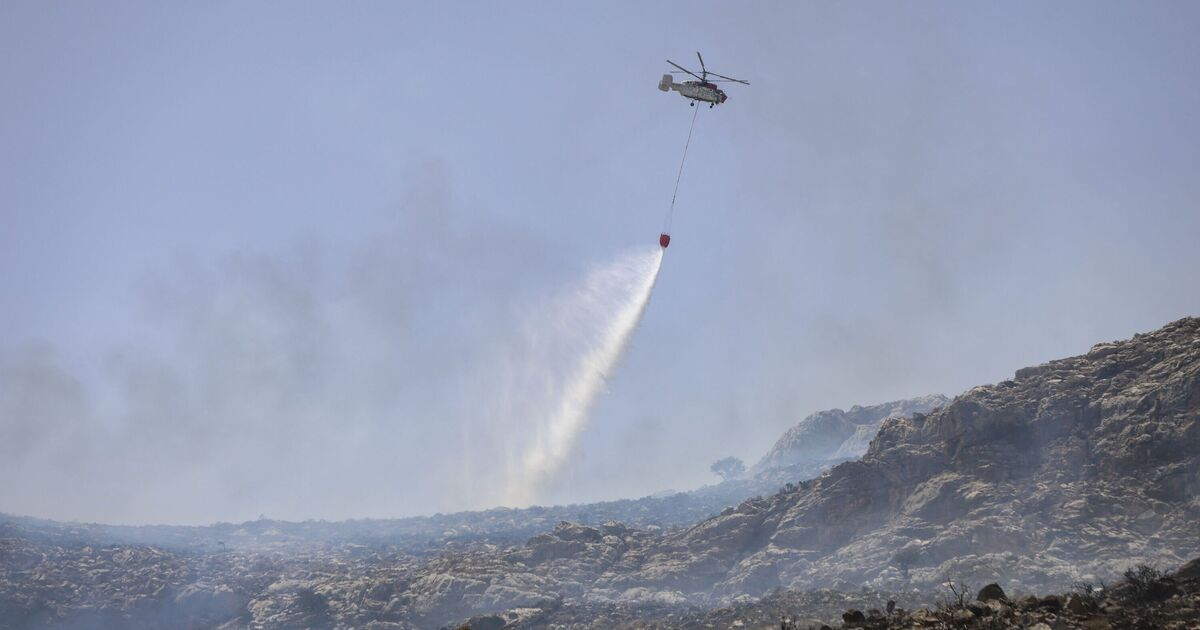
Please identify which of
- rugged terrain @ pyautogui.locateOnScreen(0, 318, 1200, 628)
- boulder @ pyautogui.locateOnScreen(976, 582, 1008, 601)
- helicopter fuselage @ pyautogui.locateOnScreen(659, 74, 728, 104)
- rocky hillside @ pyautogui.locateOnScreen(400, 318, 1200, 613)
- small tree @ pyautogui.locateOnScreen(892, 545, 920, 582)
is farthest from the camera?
small tree @ pyautogui.locateOnScreen(892, 545, 920, 582)

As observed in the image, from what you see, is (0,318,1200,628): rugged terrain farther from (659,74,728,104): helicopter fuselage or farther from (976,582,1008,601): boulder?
(659,74,728,104): helicopter fuselage

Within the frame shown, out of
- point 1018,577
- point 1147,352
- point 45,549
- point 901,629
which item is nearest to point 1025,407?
point 1147,352

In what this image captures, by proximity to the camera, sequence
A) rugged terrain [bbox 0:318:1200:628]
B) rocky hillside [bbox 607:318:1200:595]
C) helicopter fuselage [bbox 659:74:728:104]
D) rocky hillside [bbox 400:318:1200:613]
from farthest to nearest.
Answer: rugged terrain [bbox 0:318:1200:628]
rocky hillside [bbox 400:318:1200:613]
rocky hillside [bbox 607:318:1200:595]
helicopter fuselage [bbox 659:74:728:104]

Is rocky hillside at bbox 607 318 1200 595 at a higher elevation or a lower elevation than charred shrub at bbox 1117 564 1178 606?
higher

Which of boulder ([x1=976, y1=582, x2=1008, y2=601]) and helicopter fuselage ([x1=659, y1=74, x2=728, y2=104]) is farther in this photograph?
helicopter fuselage ([x1=659, y1=74, x2=728, y2=104])

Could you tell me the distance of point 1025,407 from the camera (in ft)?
378

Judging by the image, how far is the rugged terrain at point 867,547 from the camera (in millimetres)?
90562

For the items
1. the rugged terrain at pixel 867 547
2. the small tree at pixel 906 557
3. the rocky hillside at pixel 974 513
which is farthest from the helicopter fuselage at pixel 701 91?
the small tree at pixel 906 557

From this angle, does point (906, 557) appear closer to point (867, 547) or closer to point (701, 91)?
point (867, 547)

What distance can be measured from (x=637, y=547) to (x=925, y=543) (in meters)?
55.9

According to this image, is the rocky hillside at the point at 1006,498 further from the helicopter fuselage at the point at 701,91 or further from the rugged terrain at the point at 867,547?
the helicopter fuselage at the point at 701,91

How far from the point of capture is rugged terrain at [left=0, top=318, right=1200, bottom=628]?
9056 centimetres

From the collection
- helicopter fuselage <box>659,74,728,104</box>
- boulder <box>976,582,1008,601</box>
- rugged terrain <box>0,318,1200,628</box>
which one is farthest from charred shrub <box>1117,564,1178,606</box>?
helicopter fuselage <box>659,74,728,104</box>

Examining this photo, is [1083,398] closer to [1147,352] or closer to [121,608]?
[1147,352]
